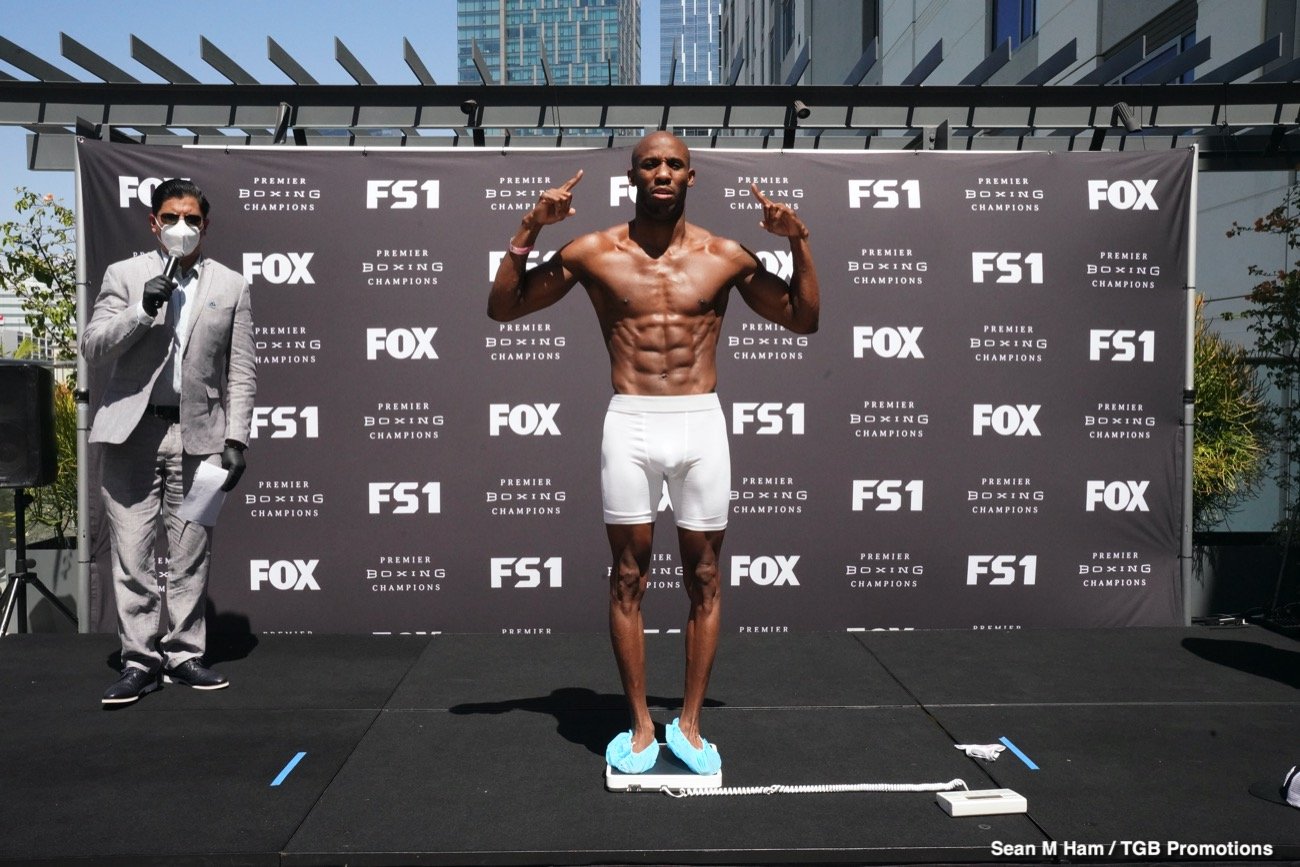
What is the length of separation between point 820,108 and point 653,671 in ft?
10.6

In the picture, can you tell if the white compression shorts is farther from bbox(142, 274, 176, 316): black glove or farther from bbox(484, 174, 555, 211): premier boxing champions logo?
bbox(484, 174, 555, 211): premier boxing champions logo

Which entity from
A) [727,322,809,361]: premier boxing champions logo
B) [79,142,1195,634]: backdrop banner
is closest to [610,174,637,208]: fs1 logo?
[79,142,1195,634]: backdrop banner

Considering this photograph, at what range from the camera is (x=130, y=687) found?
12.7ft

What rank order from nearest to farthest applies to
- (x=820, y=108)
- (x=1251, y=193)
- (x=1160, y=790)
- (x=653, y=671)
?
(x=1160, y=790), (x=653, y=671), (x=820, y=108), (x=1251, y=193)

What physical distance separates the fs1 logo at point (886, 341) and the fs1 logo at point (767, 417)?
1.50 feet

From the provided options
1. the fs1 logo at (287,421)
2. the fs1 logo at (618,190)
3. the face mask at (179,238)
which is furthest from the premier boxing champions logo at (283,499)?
the fs1 logo at (618,190)

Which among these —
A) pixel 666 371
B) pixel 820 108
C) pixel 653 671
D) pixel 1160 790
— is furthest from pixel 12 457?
pixel 1160 790

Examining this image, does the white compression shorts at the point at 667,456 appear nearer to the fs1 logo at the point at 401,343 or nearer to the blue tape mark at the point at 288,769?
the blue tape mark at the point at 288,769

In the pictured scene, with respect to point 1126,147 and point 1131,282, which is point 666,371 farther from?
point 1126,147

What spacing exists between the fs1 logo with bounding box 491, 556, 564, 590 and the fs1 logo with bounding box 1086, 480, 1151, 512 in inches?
113

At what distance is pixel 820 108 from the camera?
546 cm

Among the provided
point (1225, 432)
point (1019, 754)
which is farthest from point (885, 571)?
point (1225, 432)

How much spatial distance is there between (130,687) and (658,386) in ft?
8.27

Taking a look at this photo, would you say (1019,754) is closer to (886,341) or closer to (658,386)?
(658,386)
